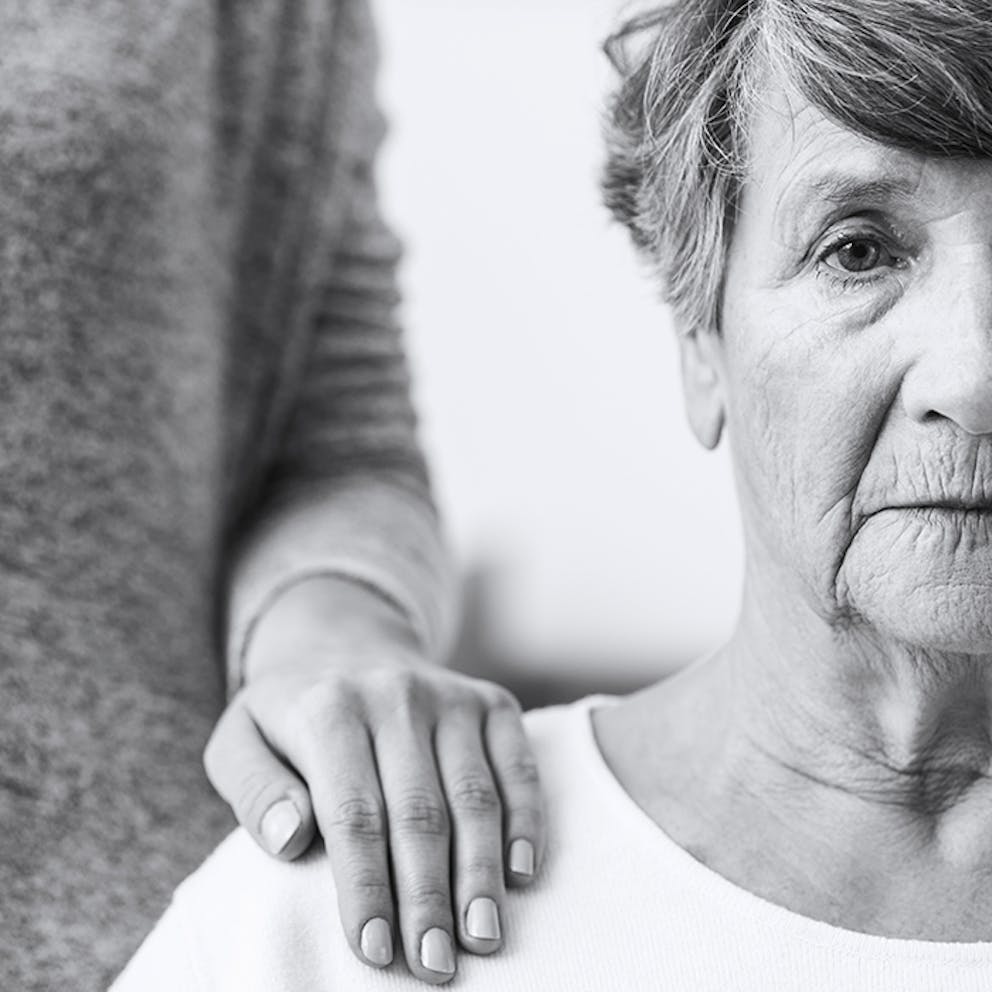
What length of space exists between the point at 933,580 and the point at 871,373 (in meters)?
0.15

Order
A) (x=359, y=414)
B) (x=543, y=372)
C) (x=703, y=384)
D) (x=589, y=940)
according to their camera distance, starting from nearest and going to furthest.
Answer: (x=589, y=940) → (x=703, y=384) → (x=359, y=414) → (x=543, y=372)

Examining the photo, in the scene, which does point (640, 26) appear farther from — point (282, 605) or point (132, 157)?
point (282, 605)

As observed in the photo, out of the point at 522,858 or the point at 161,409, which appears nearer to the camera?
the point at 522,858

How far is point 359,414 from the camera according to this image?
1904 millimetres

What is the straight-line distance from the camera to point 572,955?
133 centimetres

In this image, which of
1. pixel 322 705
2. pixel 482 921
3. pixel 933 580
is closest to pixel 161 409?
pixel 322 705

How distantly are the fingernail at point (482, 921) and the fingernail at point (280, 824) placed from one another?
0.48ft

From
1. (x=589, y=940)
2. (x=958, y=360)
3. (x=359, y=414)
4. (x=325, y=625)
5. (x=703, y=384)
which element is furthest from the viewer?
(x=359, y=414)

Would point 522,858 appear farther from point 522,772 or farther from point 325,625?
point 325,625

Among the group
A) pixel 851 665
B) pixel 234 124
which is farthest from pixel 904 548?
pixel 234 124

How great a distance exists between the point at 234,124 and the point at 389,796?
76cm

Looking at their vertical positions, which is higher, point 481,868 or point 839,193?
point 839,193

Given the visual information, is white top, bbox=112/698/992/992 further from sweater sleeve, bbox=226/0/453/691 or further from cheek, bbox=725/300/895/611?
sweater sleeve, bbox=226/0/453/691

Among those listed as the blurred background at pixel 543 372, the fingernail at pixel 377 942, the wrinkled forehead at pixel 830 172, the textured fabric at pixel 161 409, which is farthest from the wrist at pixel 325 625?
the blurred background at pixel 543 372
